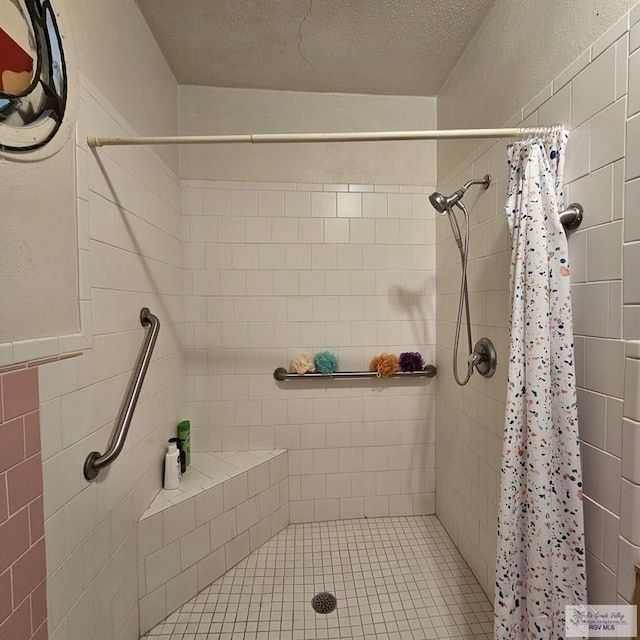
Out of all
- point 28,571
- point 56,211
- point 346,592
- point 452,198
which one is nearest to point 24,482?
point 28,571

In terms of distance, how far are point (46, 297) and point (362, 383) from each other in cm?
140

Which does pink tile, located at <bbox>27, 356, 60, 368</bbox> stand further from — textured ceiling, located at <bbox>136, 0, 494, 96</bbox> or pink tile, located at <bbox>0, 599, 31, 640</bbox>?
textured ceiling, located at <bbox>136, 0, 494, 96</bbox>

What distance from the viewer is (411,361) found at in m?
1.75

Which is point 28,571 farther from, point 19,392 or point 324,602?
point 324,602

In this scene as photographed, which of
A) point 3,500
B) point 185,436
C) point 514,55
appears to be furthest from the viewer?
point 185,436

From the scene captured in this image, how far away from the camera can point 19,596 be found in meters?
0.69

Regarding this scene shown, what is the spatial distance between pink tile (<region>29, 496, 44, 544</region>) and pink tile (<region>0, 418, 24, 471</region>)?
121 mm

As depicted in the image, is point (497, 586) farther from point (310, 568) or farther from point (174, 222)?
point (174, 222)

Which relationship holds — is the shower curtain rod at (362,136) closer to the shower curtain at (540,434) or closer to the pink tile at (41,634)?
the shower curtain at (540,434)

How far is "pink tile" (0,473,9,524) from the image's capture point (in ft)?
2.12

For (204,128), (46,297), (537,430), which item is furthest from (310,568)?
(204,128)

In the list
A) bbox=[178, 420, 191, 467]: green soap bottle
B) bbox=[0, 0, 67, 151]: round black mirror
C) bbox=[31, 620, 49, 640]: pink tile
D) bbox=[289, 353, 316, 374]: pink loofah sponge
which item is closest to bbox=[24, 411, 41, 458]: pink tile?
bbox=[31, 620, 49, 640]: pink tile

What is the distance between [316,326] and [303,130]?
104 centimetres

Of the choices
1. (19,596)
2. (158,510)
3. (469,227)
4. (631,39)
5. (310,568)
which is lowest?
(310,568)
